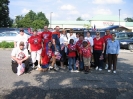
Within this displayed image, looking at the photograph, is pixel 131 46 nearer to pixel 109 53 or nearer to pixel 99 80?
pixel 109 53

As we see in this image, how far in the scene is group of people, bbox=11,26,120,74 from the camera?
8.87 metres

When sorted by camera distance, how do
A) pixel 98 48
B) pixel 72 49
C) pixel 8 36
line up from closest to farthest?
pixel 72 49
pixel 98 48
pixel 8 36

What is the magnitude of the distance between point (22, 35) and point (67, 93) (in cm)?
424

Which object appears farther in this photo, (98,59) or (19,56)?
(98,59)

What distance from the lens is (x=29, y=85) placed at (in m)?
6.82

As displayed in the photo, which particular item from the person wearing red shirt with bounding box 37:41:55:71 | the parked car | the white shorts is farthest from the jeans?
the parked car

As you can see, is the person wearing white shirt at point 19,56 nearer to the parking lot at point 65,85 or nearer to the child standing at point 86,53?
the parking lot at point 65,85

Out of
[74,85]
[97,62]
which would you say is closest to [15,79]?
[74,85]

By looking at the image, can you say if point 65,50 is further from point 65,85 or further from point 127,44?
point 127,44

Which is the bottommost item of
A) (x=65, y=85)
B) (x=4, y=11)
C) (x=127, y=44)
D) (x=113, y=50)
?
(x=65, y=85)

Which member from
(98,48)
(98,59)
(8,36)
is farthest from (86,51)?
(8,36)

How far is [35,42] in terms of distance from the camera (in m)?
9.10

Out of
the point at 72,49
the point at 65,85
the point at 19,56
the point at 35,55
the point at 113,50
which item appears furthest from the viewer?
the point at 35,55

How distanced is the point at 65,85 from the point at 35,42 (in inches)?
116
